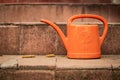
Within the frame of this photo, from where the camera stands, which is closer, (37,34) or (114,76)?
(114,76)

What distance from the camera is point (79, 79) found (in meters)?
2.42

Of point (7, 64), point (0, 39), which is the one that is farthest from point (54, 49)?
point (7, 64)

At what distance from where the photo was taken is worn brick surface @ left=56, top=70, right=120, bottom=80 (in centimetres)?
240

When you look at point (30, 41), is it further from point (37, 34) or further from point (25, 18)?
point (25, 18)

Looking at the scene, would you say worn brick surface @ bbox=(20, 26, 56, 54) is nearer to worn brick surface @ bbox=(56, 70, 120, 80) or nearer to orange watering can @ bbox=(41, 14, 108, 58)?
orange watering can @ bbox=(41, 14, 108, 58)

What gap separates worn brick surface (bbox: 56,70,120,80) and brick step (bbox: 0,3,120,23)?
87.7 inches

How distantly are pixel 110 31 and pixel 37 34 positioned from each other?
0.78m

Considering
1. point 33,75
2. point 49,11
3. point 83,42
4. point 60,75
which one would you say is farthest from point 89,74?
point 49,11

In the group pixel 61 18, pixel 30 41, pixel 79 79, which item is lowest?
pixel 79 79

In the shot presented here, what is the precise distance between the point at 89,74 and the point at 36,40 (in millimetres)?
1111

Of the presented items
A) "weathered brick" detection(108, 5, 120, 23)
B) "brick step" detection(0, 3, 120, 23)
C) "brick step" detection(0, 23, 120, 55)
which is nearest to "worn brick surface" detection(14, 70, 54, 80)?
"brick step" detection(0, 23, 120, 55)

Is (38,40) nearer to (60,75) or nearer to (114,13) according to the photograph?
(60,75)

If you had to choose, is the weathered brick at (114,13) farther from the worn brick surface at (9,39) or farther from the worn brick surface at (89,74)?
the worn brick surface at (89,74)

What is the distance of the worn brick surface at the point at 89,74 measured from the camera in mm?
2404
